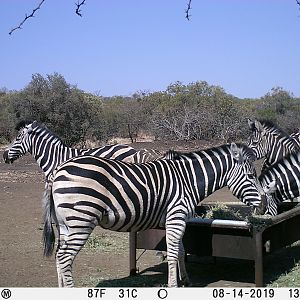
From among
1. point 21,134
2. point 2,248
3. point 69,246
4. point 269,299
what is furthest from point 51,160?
point 269,299

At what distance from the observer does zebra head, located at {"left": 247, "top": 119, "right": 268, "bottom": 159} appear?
9680mm

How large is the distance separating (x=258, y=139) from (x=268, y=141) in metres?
0.20

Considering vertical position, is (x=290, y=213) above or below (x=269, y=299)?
above

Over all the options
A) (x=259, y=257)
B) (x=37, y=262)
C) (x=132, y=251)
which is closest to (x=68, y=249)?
(x=132, y=251)

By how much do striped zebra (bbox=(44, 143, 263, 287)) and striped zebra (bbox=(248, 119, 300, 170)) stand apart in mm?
3862

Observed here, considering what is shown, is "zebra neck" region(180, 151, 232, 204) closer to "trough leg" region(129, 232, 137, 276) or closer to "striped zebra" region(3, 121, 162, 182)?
"trough leg" region(129, 232, 137, 276)

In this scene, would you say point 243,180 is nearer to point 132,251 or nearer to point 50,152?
point 132,251

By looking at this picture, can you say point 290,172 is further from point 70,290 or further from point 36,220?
point 36,220

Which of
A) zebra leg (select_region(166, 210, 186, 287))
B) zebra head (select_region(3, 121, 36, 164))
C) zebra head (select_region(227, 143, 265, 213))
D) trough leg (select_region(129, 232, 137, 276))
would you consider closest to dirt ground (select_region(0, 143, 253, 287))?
trough leg (select_region(129, 232, 137, 276))

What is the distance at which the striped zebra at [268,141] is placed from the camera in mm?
9391

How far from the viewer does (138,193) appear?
5.02 m

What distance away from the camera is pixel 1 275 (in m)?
5.90

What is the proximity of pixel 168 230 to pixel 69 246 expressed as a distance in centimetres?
105

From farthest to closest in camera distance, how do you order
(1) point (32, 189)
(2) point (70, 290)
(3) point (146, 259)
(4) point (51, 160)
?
(1) point (32, 189), (4) point (51, 160), (3) point (146, 259), (2) point (70, 290)
